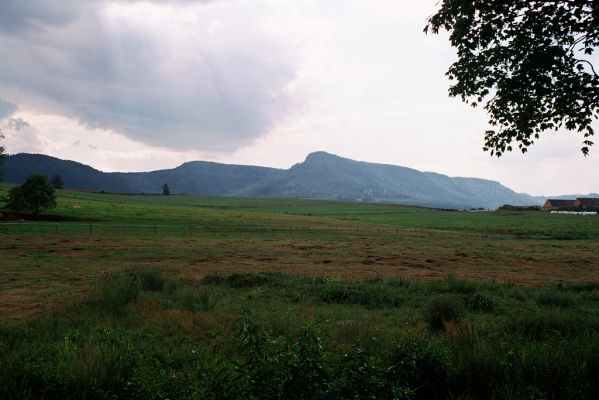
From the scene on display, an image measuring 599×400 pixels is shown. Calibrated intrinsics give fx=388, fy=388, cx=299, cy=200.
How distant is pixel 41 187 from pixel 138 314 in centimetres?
6226

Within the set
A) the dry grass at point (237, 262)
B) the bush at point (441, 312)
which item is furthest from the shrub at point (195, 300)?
the bush at point (441, 312)

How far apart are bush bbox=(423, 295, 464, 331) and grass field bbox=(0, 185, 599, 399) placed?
66 mm

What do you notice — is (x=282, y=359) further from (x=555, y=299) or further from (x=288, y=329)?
(x=555, y=299)

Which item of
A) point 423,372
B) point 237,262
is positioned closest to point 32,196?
point 237,262

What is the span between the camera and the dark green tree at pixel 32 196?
6153 cm

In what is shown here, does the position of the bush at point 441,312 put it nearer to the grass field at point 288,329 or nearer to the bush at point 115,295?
the grass field at point 288,329

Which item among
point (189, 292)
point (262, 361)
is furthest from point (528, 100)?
point (189, 292)

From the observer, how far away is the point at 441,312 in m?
12.8

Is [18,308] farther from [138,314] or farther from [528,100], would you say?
[528,100]

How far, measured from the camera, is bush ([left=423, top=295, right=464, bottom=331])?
490 inches

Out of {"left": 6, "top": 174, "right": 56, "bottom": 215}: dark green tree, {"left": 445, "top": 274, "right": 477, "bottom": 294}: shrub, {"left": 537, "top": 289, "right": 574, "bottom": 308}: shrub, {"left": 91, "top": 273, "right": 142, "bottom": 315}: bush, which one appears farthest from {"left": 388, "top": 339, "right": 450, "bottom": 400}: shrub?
{"left": 6, "top": 174, "right": 56, "bottom": 215}: dark green tree

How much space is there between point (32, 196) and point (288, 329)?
6780 centimetres

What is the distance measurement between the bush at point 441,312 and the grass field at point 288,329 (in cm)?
7

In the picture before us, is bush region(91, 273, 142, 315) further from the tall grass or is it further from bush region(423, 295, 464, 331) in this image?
bush region(423, 295, 464, 331)
